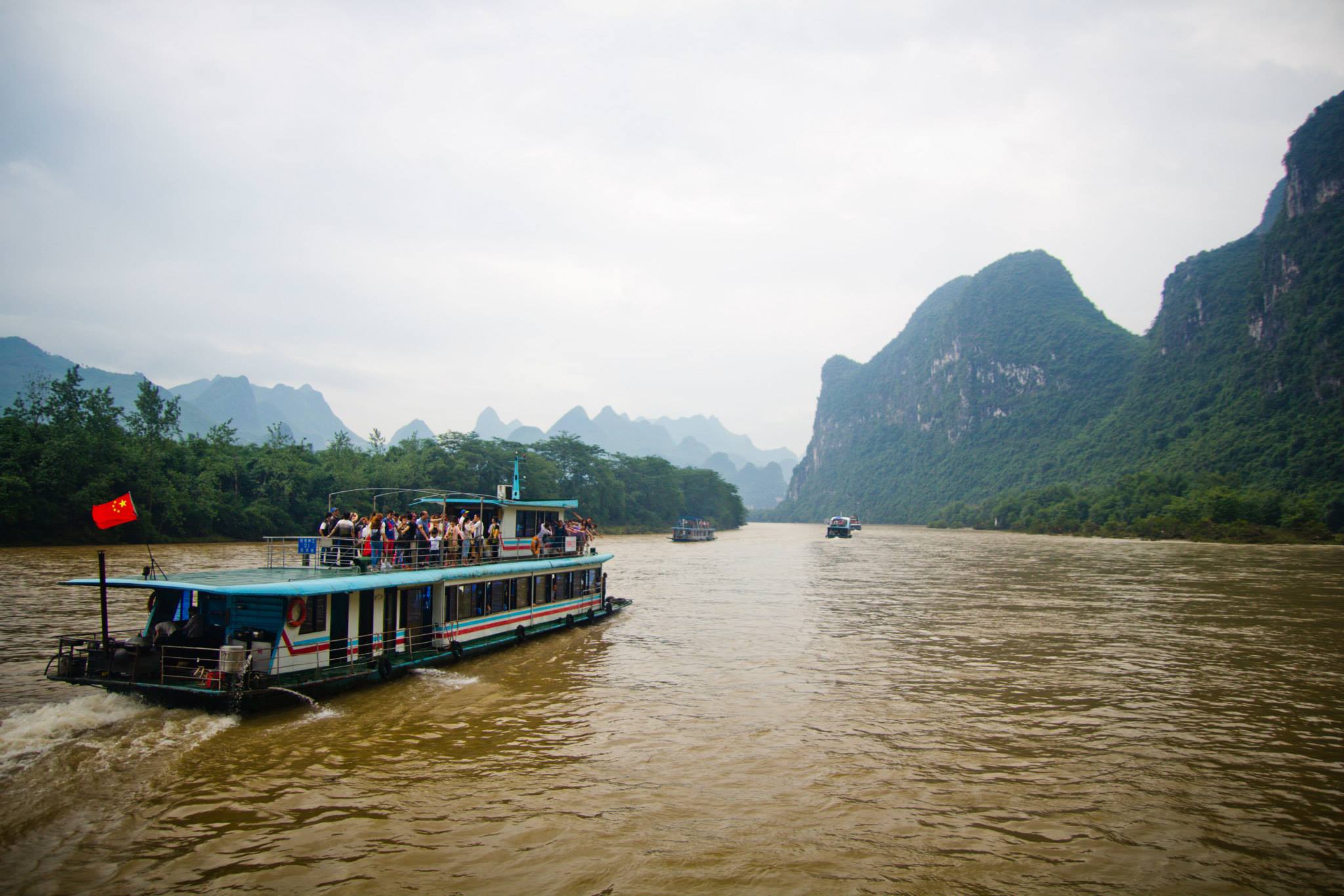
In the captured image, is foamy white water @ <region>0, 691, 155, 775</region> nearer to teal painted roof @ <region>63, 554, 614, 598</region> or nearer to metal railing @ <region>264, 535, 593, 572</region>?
teal painted roof @ <region>63, 554, 614, 598</region>

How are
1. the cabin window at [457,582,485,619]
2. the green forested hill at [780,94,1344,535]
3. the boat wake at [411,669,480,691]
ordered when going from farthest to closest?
the green forested hill at [780,94,1344,535], the cabin window at [457,582,485,619], the boat wake at [411,669,480,691]

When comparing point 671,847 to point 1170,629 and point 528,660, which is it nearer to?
point 528,660

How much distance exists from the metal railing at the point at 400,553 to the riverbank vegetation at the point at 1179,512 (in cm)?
7330

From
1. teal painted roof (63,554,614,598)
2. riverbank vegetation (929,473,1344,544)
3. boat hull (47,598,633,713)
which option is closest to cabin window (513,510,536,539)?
teal painted roof (63,554,614,598)

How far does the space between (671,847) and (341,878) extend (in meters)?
3.62

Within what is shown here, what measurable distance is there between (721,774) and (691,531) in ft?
237

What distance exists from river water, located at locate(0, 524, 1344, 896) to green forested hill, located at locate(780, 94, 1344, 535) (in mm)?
70418

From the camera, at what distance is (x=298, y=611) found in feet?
45.0

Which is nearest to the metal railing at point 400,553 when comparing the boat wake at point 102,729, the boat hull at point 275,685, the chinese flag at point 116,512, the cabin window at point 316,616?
the cabin window at point 316,616

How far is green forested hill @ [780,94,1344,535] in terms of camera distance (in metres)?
86.4

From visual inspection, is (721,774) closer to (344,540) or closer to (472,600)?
(472,600)

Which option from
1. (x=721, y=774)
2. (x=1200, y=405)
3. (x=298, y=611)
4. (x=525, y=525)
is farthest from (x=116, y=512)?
(x=1200, y=405)

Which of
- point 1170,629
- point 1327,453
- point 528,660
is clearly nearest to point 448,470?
point 528,660

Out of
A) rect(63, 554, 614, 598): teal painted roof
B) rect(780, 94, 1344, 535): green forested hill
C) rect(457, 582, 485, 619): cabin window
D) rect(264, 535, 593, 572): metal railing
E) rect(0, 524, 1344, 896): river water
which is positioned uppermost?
rect(780, 94, 1344, 535): green forested hill
